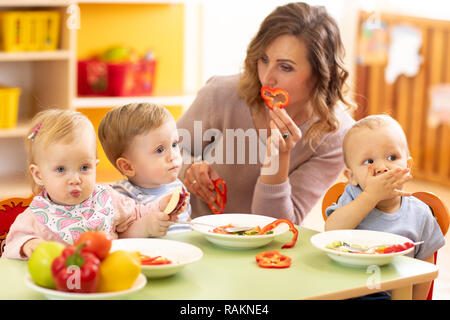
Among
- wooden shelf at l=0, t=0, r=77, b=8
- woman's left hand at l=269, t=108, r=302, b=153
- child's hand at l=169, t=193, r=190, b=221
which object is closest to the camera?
child's hand at l=169, t=193, r=190, b=221

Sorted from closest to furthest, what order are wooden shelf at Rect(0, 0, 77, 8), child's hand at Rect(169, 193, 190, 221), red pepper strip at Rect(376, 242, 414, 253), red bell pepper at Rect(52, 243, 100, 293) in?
red bell pepper at Rect(52, 243, 100, 293)
red pepper strip at Rect(376, 242, 414, 253)
child's hand at Rect(169, 193, 190, 221)
wooden shelf at Rect(0, 0, 77, 8)

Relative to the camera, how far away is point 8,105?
3100 mm

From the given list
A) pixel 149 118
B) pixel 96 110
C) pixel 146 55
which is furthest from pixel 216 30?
pixel 149 118

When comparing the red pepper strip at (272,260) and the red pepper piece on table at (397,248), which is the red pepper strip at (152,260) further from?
the red pepper piece on table at (397,248)

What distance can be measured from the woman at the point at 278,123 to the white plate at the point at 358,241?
1.39ft

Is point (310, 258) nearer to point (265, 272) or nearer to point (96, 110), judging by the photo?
point (265, 272)

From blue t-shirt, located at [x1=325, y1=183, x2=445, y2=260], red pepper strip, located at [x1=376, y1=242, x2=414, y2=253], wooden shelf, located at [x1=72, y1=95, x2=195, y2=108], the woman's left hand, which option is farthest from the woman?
wooden shelf, located at [x1=72, y1=95, x2=195, y2=108]

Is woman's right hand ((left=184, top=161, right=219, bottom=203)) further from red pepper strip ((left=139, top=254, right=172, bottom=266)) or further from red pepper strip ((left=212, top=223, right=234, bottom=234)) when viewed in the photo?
red pepper strip ((left=139, top=254, right=172, bottom=266))

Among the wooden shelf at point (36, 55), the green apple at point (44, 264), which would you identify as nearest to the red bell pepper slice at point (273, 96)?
the green apple at point (44, 264)

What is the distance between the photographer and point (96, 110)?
11.4ft

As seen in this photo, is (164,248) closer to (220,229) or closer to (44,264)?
(220,229)

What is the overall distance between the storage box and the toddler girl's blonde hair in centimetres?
177

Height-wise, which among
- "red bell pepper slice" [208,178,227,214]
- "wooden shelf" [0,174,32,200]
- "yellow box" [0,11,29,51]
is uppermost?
"yellow box" [0,11,29,51]

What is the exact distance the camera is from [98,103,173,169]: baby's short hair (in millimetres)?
1614
